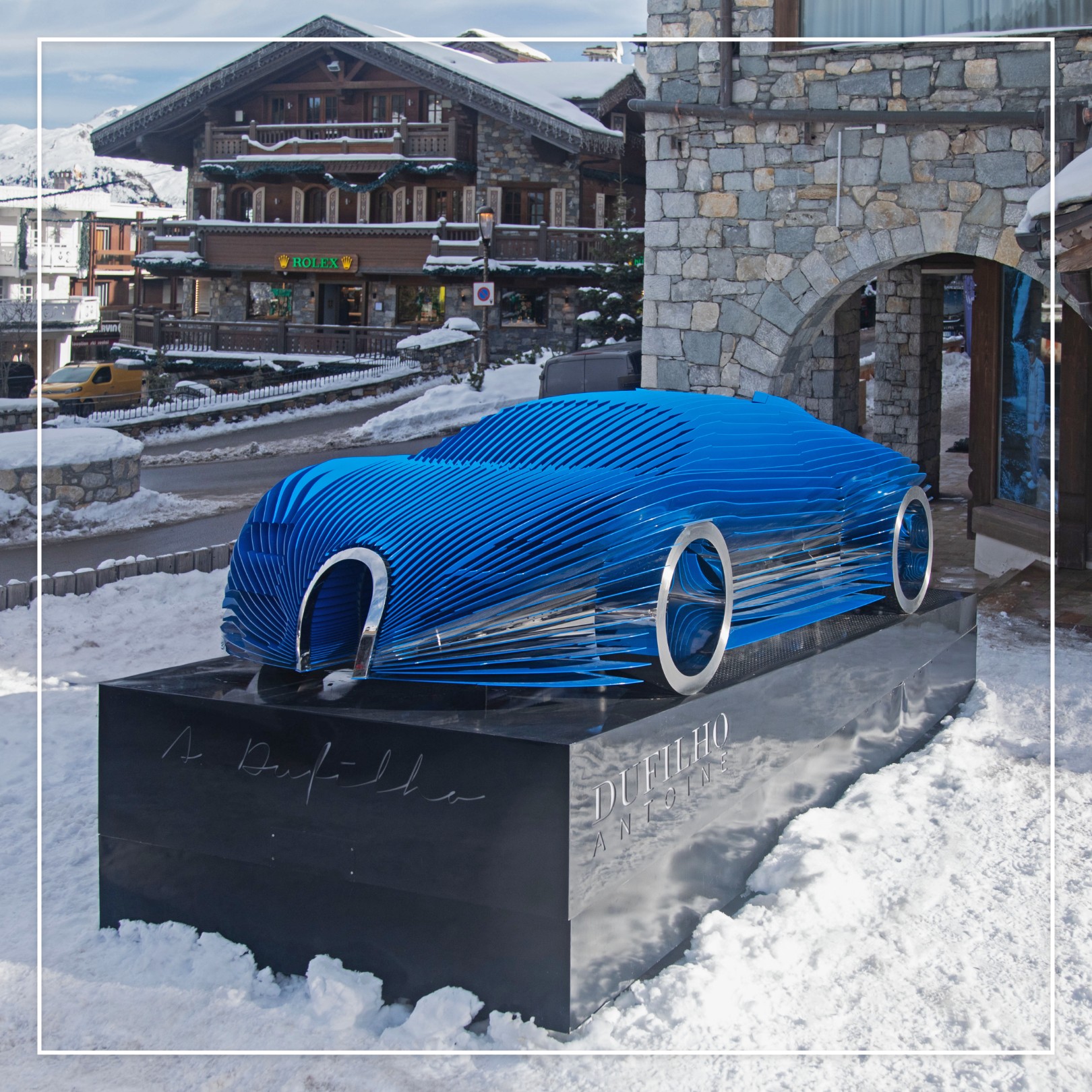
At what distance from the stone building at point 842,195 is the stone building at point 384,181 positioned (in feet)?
55.4

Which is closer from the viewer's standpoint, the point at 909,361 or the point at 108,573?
the point at 108,573

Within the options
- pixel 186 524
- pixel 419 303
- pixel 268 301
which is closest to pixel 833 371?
Answer: pixel 186 524

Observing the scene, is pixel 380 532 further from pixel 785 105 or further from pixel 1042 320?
pixel 1042 320

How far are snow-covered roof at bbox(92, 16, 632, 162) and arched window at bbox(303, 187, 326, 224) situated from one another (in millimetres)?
2966

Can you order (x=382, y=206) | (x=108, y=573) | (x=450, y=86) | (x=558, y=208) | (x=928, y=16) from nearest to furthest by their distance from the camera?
1. (x=108, y=573)
2. (x=928, y=16)
3. (x=450, y=86)
4. (x=558, y=208)
5. (x=382, y=206)

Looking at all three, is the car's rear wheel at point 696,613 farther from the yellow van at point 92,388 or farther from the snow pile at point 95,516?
the yellow van at point 92,388

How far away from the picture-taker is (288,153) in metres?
29.1

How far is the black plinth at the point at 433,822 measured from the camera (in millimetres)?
3184

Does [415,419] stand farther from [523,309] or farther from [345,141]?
[345,141]

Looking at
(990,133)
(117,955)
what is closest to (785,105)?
(990,133)

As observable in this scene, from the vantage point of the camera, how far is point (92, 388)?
2173 centimetres

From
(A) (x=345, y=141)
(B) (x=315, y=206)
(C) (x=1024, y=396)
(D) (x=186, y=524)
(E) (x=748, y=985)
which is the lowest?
(E) (x=748, y=985)

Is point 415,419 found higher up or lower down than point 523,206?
lower down
